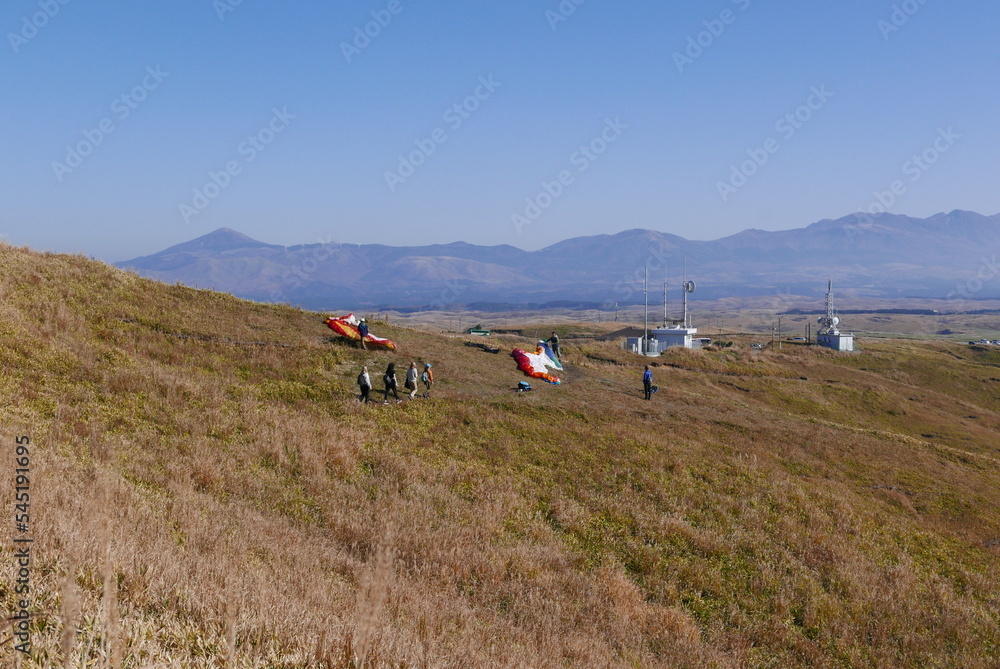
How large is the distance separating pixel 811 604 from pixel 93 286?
37.2 meters

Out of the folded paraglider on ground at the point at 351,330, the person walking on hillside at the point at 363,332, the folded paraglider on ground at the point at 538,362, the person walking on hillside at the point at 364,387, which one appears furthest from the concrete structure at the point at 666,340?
the person walking on hillside at the point at 364,387

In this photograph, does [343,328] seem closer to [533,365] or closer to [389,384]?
[389,384]

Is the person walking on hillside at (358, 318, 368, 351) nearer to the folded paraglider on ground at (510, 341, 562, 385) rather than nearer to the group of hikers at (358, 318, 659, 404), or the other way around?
the group of hikers at (358, 318, 659, 404)

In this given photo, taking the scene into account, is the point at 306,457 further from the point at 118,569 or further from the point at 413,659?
the point at 413,659

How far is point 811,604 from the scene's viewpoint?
49.4 feet

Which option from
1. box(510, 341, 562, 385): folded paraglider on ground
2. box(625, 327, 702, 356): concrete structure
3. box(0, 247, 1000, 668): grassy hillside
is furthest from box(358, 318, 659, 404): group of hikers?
box(625, 327, 702, 356): concrete structure

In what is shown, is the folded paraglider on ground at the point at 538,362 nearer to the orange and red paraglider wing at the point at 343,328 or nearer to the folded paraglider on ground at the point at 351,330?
the folded paraglider on ground at the point at 351,330

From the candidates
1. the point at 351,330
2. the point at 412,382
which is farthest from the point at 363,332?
the point at 412,382

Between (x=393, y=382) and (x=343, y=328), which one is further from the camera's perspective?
(x=343, y=328)

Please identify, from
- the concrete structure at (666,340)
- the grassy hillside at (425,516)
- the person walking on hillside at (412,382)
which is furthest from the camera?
the concrete structure at (666,340)

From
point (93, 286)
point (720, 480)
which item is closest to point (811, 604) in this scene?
→ point (720, 480)

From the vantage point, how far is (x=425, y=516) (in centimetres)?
1586

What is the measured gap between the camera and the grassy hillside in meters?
7.12

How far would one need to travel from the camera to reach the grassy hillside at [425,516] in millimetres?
7121
